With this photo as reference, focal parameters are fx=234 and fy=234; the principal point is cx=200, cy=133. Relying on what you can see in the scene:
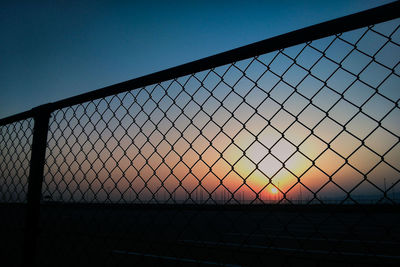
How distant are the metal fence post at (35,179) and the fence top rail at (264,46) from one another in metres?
0.38

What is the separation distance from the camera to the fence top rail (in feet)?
→ 3.18

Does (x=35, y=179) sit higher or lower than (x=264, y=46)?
lower

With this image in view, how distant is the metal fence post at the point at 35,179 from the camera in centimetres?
177

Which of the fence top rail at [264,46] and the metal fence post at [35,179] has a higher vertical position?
the fence top rail at [264,46]

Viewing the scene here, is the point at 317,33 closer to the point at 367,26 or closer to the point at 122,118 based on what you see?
the point at 367,26

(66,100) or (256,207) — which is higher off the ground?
(66,100)

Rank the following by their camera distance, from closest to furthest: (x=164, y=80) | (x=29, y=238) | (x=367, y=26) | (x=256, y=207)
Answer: (x=367, y=26) → (x=256, y=207) → (x=164, y=80) → (x=29, y=238)

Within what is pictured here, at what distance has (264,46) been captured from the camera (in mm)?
1186

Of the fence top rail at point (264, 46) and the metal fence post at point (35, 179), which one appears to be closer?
the fence top rail at point (264, 46)

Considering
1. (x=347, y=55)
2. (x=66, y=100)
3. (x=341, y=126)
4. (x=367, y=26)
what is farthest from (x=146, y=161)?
(x=367, y=26)

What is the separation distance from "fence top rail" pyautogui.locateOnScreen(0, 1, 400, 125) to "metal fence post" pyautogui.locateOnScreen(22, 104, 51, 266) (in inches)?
15.1

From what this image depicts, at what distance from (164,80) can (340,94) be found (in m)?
0.96

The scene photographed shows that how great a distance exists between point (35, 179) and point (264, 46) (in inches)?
76.1

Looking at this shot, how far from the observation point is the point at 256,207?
122 centimetres
